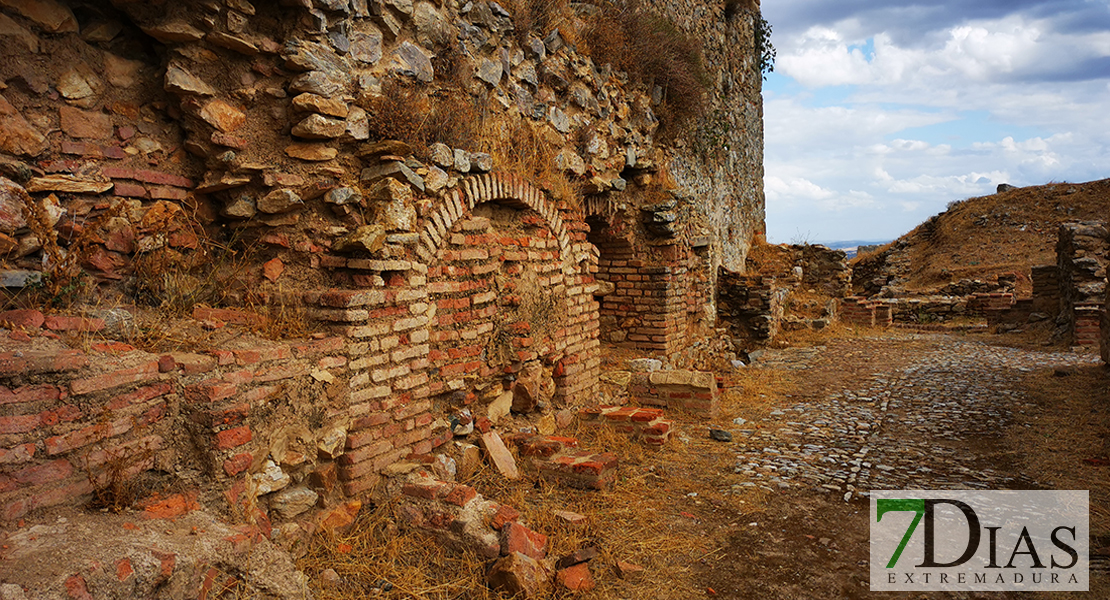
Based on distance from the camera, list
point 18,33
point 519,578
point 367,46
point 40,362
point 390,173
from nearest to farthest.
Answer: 1. point 40,362
2. point 519,578
3. point 18,33
4. point 390,173
5. point 367,46

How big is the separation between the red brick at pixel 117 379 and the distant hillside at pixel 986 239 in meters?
21.4

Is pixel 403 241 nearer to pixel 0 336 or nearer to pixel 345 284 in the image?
pixel 345 284

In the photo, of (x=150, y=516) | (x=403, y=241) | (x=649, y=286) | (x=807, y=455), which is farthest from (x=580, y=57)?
(x=150, y=516)

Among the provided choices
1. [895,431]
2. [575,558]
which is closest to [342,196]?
[575,558]

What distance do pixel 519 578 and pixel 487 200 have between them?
2.97 meters

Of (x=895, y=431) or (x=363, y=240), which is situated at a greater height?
(x=363, y=240)

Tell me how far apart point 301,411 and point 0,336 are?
4.42 ft

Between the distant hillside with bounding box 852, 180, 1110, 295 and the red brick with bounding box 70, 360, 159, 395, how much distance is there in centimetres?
2143

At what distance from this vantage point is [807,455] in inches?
206

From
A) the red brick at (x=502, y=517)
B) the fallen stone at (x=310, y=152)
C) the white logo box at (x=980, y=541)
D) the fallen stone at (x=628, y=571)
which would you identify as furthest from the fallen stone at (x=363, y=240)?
the white logo box at (x=980, y=541)

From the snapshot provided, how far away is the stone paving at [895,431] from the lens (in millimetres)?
4703

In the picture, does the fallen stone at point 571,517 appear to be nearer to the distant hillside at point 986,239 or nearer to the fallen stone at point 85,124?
the fallen stone at point 85,124

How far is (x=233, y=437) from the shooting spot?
307 cm

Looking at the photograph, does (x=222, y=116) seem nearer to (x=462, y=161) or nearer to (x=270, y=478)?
(x=462, y=161)
